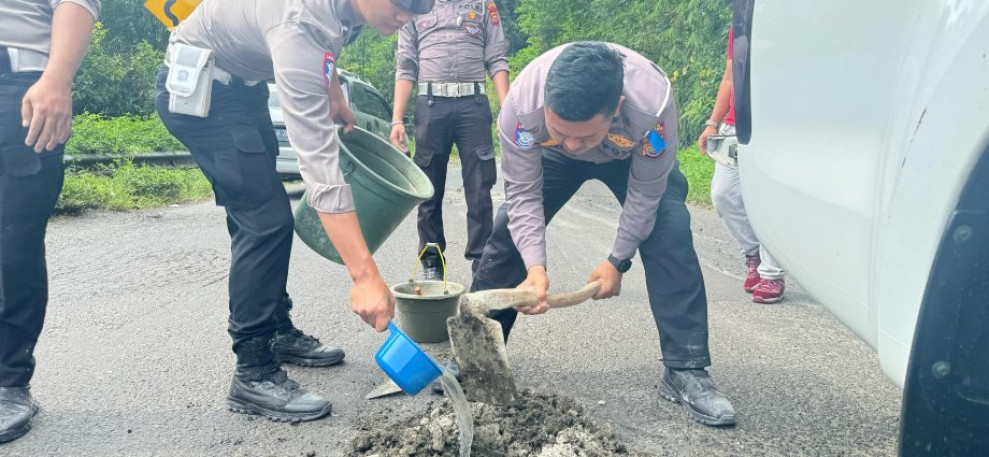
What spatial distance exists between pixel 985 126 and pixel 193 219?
789cm

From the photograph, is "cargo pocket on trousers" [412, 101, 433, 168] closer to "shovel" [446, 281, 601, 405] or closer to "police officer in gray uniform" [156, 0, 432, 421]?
"police officer in gray uniform" [156, 0, 432, 421]

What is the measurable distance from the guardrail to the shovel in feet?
26.0

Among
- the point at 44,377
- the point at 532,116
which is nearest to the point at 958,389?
the point at 532,116

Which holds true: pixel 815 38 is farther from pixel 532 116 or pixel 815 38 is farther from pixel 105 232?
pixel 105 232

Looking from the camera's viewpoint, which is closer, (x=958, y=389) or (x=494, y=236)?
(x=958, y=389)

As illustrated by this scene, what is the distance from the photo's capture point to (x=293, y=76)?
2.43 metres

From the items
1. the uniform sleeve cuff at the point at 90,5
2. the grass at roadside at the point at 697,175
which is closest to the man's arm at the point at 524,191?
the uniform sleeve cuff at the point at 90,5

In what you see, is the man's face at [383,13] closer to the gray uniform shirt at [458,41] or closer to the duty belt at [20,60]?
the duty belt at [20,60]

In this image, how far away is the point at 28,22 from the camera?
271 cm

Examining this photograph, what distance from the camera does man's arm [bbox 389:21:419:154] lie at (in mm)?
5225

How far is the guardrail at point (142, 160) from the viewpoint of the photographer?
32.8 ft

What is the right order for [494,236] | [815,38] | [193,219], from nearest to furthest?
[815,38]
[494,236]
[193,219]

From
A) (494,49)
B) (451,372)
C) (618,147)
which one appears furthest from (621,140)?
(494,49)

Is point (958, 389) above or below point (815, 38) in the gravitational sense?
below
